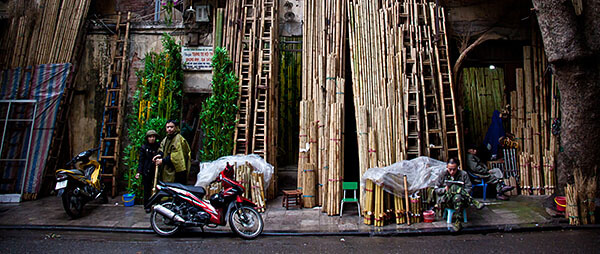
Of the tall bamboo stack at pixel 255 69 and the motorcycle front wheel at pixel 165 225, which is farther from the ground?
the tall bamboo stack at pixel 255 69

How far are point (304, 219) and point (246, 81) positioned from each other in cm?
332

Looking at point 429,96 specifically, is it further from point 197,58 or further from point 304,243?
point 197,58

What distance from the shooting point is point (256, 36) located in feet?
27.1

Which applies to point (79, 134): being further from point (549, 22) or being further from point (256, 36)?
point (549, 22)

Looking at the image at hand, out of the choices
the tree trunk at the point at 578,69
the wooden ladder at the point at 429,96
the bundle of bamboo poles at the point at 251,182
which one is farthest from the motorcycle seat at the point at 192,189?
the tree trunk at the point at 578,69

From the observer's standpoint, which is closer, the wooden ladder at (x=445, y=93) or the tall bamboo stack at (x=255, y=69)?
the wooden ladder at (x=445, y=93)

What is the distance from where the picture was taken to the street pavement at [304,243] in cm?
470

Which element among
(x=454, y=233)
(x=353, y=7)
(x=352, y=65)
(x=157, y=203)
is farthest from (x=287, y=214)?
(x=353, y=7)

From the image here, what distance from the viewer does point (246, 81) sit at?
7977 millimetres

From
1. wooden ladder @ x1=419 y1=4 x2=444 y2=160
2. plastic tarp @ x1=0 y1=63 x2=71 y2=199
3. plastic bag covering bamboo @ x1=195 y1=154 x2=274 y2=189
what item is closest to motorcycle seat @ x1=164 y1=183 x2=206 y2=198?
plastic bag covering bamboo @ x1=195 y1=154 x2=274 y2=189

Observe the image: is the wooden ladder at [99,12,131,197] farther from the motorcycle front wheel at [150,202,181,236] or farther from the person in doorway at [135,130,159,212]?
the motorcycle front wheel at [150,202,181,236]

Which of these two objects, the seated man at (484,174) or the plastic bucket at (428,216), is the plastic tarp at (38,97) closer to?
the plastic bucket at (428,216)

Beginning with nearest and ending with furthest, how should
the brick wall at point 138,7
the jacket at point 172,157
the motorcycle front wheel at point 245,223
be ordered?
the motorcycle front wheel at point 245,223, the jacket at point 172,157, the brick wall at point 138,7

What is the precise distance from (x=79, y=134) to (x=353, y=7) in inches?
268
